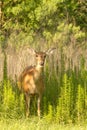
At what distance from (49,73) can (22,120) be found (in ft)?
7.22

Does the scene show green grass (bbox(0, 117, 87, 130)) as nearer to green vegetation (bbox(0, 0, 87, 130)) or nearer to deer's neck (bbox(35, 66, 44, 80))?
green vegetation (bbox(0, 0, 87, 130))

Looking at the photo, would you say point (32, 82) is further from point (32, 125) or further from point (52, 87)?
point (32, 125)

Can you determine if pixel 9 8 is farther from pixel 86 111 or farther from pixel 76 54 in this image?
pixel 86 111

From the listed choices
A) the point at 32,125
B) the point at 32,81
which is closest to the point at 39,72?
the point at 32,81

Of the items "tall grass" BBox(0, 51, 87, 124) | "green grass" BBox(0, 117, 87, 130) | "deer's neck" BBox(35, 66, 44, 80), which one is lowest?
"green grass" BBox(0, 117, 87, 130)

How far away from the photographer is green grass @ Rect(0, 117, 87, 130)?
9.48 metres

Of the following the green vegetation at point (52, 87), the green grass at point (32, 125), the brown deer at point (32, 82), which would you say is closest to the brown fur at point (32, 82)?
the brown deer at point (32, 82)

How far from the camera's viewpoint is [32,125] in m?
9.78

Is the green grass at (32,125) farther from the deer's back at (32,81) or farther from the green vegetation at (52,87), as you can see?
the deer's back at (32,81)

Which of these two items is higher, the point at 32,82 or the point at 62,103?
the point at 32,82

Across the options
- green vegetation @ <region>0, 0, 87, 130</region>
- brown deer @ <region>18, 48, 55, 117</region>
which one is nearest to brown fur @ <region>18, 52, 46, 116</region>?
brown deer @ <region>18, 48, 55, 117</region>

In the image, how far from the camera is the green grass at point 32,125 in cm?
948

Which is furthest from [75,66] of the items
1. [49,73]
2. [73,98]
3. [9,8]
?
[9,8]

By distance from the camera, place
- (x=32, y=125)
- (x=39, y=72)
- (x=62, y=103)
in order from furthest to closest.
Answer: (x=39, y=72) < (x=62, y=103) < (x=32, y=125)
